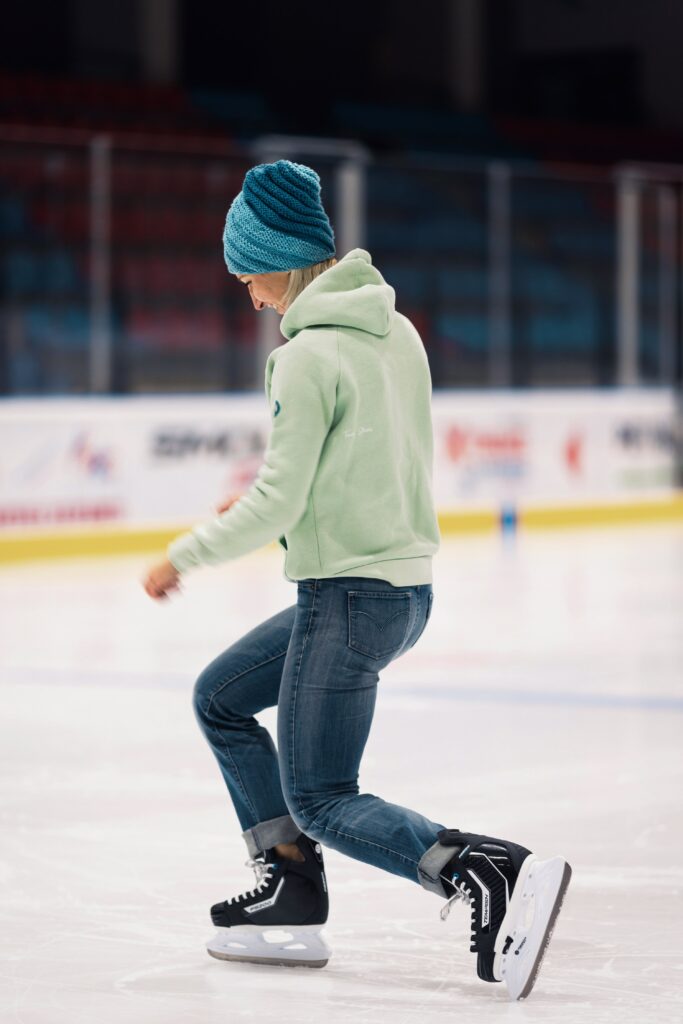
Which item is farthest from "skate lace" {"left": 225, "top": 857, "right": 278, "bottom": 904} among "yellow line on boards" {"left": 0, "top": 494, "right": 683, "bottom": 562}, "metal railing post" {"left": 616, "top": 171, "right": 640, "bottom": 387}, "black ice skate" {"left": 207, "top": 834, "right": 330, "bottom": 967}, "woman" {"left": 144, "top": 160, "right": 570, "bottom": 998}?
"metal railing post" {"left": 616, "top": 171, "right": 640, "bottom": 387}

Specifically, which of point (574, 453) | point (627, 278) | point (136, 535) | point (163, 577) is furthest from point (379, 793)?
point (627, 278)

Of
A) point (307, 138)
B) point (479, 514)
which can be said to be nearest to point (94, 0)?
point (307, 138)

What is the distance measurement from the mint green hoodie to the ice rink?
71 centimetres

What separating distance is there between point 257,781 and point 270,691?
18 cm

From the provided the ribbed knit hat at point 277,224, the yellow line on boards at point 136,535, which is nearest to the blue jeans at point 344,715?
the ribbed knit hat at point 277,224

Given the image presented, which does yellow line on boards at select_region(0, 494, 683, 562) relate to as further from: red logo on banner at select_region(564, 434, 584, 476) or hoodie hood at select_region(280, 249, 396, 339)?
hoodie hood at select_region(280, 249, 396, 339)

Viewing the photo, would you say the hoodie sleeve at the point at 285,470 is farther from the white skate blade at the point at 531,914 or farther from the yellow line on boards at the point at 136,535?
the yellow line on boards at the point at 136,535

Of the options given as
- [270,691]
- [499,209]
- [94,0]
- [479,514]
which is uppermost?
[94,0]

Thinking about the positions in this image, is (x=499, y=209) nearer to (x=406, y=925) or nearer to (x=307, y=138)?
(x=307, y=138)

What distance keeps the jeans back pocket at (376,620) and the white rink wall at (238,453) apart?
6601 millimetres

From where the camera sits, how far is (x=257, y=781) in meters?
3.24

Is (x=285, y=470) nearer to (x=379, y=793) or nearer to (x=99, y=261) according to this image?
(x=379, y=793)

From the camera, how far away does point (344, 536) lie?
2.96 m

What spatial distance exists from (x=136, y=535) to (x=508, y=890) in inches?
350
